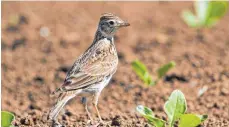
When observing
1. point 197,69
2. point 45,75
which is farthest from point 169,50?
point 45,75

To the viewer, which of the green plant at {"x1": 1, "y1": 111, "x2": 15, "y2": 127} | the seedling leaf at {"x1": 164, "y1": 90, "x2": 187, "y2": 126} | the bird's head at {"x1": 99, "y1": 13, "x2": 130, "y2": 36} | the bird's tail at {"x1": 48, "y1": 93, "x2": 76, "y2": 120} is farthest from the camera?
the bird's head at {"x1": 99, "y1": 13, "x2": 130, "y2": 36}

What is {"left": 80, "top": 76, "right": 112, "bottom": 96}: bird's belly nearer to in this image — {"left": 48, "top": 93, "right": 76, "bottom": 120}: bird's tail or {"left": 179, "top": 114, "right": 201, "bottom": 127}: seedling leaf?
{"left": 48, "top": 93, "right": 76, "bottom": 120}: bird's tail

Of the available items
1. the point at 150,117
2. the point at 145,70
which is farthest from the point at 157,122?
the point at 145,70

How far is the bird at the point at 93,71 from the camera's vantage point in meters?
7.02

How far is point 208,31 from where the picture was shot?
468 inches

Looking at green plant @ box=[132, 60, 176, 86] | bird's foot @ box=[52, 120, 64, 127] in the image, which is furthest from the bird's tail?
green plant @ box=[132, 60, 176, 86]

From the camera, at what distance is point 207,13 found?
1091 centimetres

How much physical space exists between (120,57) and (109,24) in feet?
8.84

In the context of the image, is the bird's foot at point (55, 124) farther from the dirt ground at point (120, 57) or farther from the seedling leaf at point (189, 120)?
the seedling leaf at point (189, 120)

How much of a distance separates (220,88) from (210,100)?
0.44 metres

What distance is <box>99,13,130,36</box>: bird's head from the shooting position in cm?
809

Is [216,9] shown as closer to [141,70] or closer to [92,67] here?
[141,70]

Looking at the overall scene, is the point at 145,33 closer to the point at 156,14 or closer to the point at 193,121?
the point at 156,14

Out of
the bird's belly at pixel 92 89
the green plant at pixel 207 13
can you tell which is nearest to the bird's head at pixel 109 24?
the bird's belly at pixel 92 89
